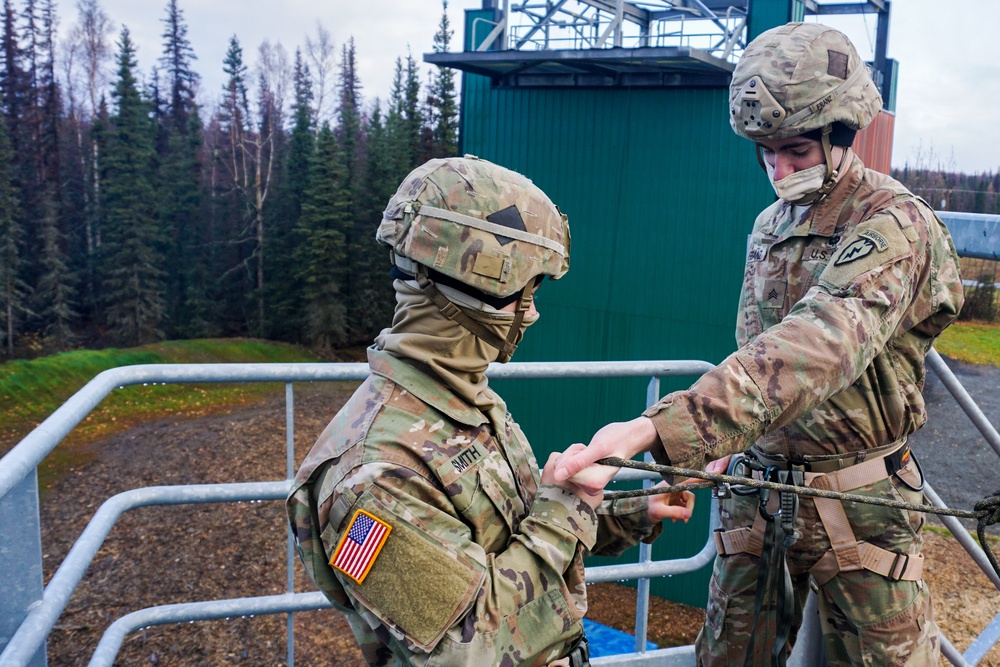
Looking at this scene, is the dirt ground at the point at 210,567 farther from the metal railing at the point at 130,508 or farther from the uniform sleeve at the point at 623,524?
the uniform sleeve at the point at 623,524

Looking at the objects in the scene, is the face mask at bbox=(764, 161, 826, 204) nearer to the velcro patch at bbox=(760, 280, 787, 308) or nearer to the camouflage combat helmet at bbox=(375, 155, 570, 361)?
the velcro patch at bbox=(760, 280, 787, 308)

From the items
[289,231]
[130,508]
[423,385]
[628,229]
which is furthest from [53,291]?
[423,385]

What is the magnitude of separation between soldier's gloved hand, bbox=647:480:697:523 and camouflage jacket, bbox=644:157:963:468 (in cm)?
32

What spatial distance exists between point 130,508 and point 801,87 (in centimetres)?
252

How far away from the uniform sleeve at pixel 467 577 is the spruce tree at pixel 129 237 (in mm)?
38214

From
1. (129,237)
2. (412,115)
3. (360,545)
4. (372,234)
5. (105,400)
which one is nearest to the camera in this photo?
(360,545)

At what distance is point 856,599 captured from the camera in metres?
2.69

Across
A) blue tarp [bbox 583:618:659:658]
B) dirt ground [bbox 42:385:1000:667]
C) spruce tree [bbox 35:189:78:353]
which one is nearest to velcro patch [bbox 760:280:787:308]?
dirt ground [bbox 42:385:1000:667]

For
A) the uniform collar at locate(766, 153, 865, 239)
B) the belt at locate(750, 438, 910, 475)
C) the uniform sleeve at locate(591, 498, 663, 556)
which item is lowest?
the uniform sleeve at locate(591, 498, 663, 556)

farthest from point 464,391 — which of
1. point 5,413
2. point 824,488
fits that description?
point 5,413

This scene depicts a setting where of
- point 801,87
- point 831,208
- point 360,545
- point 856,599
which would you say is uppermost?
point 801,87

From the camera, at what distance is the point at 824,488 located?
9.01 ft

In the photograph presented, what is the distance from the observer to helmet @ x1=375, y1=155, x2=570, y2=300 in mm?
2016

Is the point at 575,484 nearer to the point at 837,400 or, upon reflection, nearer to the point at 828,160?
the point at 837,400
